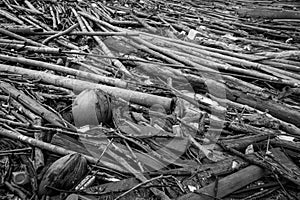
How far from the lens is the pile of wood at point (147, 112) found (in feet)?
9.57

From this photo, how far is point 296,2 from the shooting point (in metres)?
8.77

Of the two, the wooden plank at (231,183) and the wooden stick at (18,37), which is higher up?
the wooden stick at (18,37)

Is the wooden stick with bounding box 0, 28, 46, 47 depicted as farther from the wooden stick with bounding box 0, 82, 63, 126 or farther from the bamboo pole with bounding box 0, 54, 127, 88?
the wooden stick with bounding box 0, 82, 63, 126

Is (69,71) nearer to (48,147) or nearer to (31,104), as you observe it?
(31,104)

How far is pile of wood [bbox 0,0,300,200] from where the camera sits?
9.57ft

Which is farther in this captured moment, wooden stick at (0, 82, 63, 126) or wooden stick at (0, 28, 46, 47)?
wooden stick at (0, 28, 46, 47)

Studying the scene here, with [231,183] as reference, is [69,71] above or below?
above

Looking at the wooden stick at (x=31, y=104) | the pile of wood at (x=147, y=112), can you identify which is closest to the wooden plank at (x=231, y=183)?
the pile of wood at (x=147, y=112)

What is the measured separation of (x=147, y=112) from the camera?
3746 millimetres

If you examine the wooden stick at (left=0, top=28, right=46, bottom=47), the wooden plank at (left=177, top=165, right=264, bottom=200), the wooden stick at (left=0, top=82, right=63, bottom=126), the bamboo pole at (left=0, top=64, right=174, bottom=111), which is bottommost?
the wooden plank at (left=177, top=165, right=264, bottom=200)

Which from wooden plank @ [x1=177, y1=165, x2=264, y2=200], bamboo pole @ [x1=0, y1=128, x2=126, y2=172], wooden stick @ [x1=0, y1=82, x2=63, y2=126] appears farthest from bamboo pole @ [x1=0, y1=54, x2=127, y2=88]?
wooden plank @ [x1=177, y1=165, x2=264, y2=200]

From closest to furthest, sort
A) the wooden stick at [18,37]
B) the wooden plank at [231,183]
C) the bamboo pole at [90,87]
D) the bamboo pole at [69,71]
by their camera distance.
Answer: the wooden plank at [231,183] → the bamboo pole at [90,87] → the bamboo pole at [69,71] → the wooden stick at [18,37]

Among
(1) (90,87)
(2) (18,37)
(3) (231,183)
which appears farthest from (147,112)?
(2) (18,37)

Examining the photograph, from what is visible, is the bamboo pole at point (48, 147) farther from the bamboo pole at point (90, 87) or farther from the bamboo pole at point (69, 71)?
the bamboo pole at point (69, 71)
